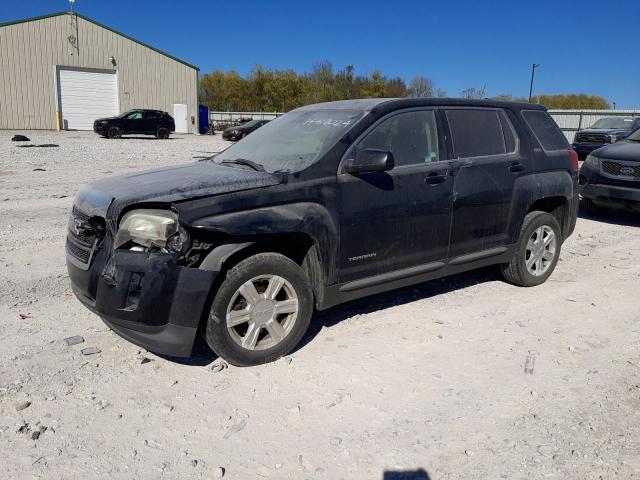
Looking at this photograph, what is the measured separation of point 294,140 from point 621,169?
6.59 metres

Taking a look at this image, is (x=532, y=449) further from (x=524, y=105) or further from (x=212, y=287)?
(x=524, y=105)

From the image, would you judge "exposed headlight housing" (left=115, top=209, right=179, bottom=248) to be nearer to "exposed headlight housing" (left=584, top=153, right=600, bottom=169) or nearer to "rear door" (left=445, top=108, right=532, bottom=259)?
"rear door" (left=445, top=108, right=532, bottom=259)

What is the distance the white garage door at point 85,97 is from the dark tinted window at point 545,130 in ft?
122

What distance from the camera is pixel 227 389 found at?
3570 millimetres

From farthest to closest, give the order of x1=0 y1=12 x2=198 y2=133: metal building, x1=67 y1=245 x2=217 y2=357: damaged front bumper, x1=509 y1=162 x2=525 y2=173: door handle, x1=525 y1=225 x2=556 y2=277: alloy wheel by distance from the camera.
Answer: x1=0 y1=12 x2=198 y2=133: metal building < x1=525 y1=225 x2=556 y2=277: alloy wheel < x1=509 y1=162 x2=525 y2=173: door handle < x1=67 y1=245 x2=217 y2=357: damaged front bumper

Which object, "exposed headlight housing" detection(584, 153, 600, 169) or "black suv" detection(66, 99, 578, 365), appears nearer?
"black suv" detection(66, 99, 578, 365)

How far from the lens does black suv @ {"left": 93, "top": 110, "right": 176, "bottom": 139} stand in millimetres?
29516

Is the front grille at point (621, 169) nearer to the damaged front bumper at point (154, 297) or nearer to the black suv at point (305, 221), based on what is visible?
the black suv at point (305, 221)

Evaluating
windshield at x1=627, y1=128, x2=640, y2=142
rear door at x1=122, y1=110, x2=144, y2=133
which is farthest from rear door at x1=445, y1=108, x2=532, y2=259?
rear door at x1=122, y1=110, x2=144, y2=133

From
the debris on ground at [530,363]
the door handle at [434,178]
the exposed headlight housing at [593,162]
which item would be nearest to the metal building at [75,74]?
the exposed headlight housing at [593,162]

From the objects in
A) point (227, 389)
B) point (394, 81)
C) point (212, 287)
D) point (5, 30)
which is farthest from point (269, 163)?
point (394, 81)

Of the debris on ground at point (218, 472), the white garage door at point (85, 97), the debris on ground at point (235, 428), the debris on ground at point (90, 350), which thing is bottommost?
the debris on ground at point (218, 472)

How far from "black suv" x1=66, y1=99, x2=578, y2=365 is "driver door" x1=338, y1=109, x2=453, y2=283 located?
0.01 metres

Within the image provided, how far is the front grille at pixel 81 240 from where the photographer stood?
3.74 metres
